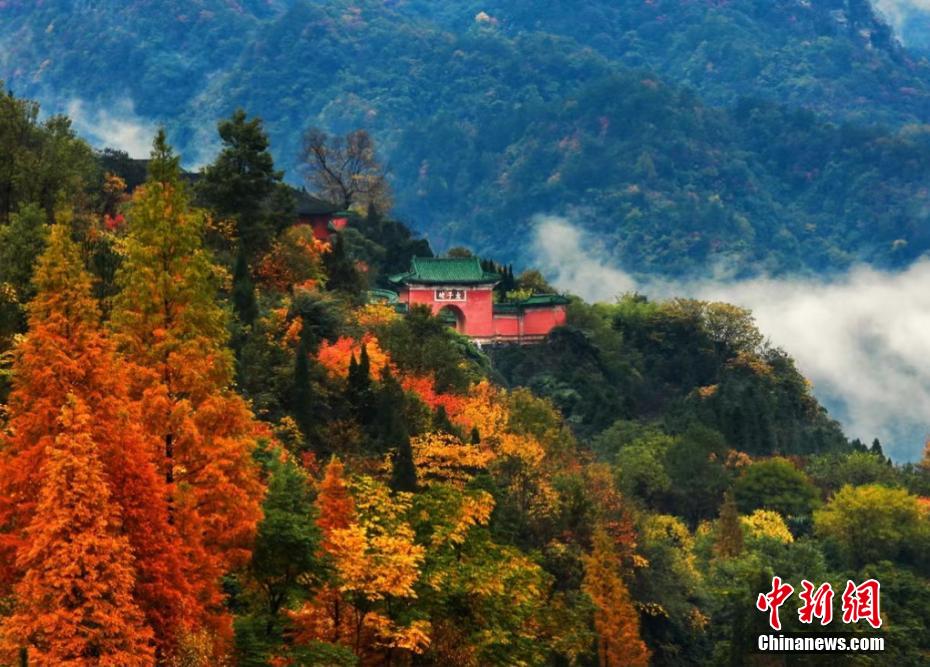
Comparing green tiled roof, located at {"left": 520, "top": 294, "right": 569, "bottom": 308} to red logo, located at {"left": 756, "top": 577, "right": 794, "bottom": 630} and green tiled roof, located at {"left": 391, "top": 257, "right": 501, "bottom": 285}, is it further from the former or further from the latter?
red logo, located at {"left": 756, "top": 577, "right": 794, "bottom": 630}

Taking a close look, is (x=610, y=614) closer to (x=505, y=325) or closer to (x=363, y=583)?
(x=363, y=583)

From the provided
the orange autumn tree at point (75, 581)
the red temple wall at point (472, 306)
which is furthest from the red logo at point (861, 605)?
the red temple wall at point (472, 306)

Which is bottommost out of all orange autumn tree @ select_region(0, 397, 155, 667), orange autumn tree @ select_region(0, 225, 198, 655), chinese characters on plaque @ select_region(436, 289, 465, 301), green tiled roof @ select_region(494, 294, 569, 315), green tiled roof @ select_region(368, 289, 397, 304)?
orange autumn tree @ select_region(0, 397, 155, 667)

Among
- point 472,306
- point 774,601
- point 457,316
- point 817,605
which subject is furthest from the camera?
point 457,316

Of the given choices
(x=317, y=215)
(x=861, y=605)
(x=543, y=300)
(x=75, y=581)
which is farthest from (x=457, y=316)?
(x=75, y=581)

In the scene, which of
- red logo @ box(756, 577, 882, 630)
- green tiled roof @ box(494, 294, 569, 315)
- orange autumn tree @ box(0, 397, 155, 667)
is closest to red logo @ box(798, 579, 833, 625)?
red logo @ box(756, 577, 882, 630)

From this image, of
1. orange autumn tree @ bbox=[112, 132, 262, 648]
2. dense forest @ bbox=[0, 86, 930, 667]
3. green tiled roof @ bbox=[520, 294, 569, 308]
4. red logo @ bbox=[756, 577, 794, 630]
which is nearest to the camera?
dense forest @ bbox=[0, 86, 930, 667]
